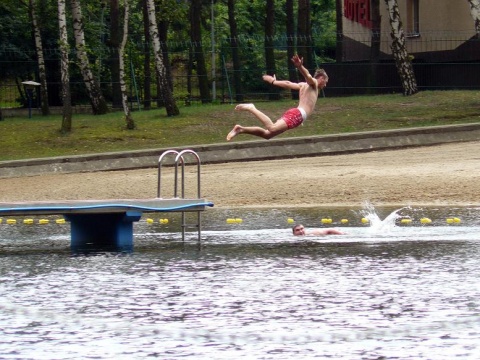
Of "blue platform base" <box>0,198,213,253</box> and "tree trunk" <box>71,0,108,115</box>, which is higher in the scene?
"tree trunk" <box>71,0,108,115</box>

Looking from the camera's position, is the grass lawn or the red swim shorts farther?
the grass lawn

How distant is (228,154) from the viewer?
83.7 ft

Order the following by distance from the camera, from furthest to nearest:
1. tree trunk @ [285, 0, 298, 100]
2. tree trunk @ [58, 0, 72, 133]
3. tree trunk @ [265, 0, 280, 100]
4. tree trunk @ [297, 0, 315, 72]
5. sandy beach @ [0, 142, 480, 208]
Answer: tree trunk @ [285, 0, 298, 100]
tree trunk @ [265, 0, 280, 100]
tree trunk @ [297, 0, 315, 72]
tree trunk @ [58, 0, 72, 133]
sandy beach @ [0, 142, 480, 208]

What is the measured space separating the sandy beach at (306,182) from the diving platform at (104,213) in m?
4.63

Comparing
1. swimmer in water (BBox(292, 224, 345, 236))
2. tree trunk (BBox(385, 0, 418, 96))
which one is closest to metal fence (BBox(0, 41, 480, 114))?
tree trunk (BBox(385, 0, 418, 96))

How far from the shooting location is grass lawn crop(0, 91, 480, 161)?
94.4 ft

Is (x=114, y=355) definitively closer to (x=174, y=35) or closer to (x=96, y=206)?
(x=96, y=206)

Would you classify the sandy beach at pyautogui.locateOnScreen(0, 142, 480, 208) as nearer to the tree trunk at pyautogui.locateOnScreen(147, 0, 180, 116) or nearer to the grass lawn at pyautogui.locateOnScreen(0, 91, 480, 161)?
the grass lawn at pyautogui.locateOnScreen(0, 91, 480, 161)

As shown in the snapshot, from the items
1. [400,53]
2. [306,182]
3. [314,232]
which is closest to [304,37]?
[400,53]

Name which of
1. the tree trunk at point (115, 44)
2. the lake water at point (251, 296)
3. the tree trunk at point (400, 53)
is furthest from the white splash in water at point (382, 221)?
the tree trunk at point (115, 44)

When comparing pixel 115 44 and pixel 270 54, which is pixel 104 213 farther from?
pixel 270 54

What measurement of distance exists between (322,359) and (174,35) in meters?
52.8

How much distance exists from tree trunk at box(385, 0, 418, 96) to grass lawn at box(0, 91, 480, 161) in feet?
1.39

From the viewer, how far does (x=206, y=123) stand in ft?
103
